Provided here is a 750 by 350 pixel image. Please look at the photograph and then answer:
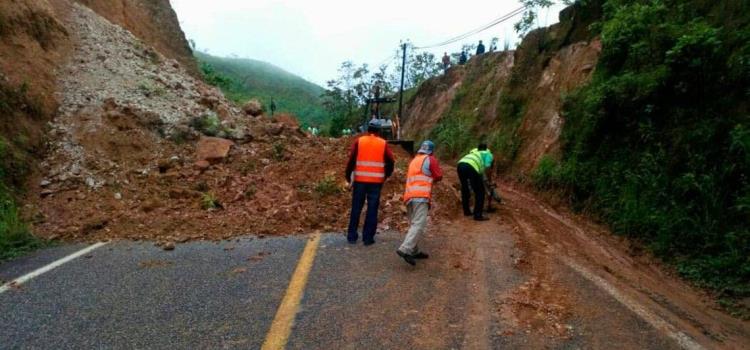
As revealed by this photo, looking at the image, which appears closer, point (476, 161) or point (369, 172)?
point (369, 172)

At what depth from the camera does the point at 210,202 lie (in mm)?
8391

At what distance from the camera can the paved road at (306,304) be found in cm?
380

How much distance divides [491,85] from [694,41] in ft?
48.3

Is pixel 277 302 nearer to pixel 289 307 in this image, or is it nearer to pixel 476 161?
pixel 289 307

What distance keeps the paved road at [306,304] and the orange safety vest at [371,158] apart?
1.04m

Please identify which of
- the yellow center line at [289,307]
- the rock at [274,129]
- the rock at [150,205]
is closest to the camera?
the yellow center line at [289,307]

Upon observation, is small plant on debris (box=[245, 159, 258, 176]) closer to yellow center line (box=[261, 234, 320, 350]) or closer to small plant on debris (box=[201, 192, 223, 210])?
small plant on debris (box=[201, 192, 223, 210])

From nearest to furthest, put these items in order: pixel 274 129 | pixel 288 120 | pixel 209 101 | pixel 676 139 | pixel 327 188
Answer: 1. pixel 676 139
2. pixel 327 188
3. pixel 274 129
4. pixel 209 101
5. pixel 288 120

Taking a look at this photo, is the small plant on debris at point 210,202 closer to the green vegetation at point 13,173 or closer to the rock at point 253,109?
the green vegetation at point 13,173

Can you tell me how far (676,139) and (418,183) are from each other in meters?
4.27

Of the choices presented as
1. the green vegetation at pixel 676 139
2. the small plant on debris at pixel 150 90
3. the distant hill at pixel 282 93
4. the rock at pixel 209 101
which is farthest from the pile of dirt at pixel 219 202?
the distant hill at pixel 282 93

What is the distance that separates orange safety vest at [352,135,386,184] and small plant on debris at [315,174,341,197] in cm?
250

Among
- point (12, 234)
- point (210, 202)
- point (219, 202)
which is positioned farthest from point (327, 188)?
point (12, 234)

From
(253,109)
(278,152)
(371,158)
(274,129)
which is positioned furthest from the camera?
(253,109)
